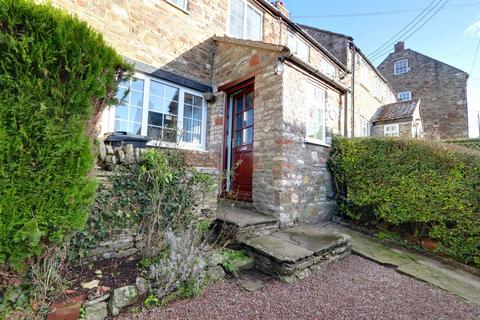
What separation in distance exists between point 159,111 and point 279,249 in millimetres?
4414

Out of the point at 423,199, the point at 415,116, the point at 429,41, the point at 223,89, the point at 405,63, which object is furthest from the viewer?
the point at 405,63

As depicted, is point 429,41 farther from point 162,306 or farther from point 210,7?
point 162,306

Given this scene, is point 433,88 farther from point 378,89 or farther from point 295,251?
point 295,251

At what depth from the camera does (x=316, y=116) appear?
240 inches

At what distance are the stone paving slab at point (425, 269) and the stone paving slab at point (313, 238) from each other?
0.62m

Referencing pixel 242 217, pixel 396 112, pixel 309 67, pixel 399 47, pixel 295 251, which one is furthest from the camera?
pixel 399 47

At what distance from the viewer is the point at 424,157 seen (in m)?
4.90

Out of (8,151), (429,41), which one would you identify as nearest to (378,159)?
(8,151)

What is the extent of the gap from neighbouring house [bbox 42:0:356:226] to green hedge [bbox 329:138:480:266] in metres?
0.70

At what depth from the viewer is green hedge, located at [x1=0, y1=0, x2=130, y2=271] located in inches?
77.9

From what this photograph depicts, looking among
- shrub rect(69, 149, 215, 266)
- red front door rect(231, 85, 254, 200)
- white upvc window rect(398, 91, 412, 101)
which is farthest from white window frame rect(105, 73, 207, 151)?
white upvc window rect(398, 91, 412, 101)

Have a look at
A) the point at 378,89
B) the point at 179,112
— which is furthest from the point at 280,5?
the point at 378,89

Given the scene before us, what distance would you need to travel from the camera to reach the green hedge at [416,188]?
4.29 m

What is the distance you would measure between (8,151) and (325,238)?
4581mm
